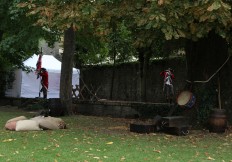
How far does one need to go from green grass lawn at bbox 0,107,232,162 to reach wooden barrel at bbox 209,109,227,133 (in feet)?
0.83

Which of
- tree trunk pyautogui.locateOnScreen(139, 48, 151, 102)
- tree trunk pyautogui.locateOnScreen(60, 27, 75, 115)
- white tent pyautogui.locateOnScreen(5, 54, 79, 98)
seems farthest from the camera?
white tent pyautogui.locateOnScreen(5, 54, 79, 98)

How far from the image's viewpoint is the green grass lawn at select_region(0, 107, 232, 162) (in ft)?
28.1

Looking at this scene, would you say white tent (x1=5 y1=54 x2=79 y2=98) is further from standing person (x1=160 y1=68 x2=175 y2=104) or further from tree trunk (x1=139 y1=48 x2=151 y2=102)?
standing person (x1=160 y1=68 x2=175 y2=104)

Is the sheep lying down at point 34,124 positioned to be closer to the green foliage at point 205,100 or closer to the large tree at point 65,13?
the large tree at point 65,13

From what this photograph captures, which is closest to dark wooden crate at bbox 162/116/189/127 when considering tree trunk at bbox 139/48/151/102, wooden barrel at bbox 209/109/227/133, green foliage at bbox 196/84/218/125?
wooden barrel at bbox 209/109/227/133

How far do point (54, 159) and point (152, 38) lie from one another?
5.71m

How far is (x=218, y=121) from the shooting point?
44.0 feet

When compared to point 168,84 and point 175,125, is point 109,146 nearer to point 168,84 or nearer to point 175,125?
point 175,125

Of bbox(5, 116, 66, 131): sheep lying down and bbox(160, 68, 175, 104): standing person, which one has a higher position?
bbox(160, 68, 175, 104): standing person

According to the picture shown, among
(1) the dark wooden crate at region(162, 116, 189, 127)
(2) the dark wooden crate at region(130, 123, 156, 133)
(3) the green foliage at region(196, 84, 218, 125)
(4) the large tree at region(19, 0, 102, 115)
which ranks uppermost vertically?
(4) the large tree at region(19, 0, 102, 115)

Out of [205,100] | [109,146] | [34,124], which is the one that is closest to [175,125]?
[205,100]

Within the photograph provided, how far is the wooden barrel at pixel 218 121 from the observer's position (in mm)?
13430

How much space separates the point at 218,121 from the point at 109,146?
4.79 m

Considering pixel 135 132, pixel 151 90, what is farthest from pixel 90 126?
pixel 151 90
